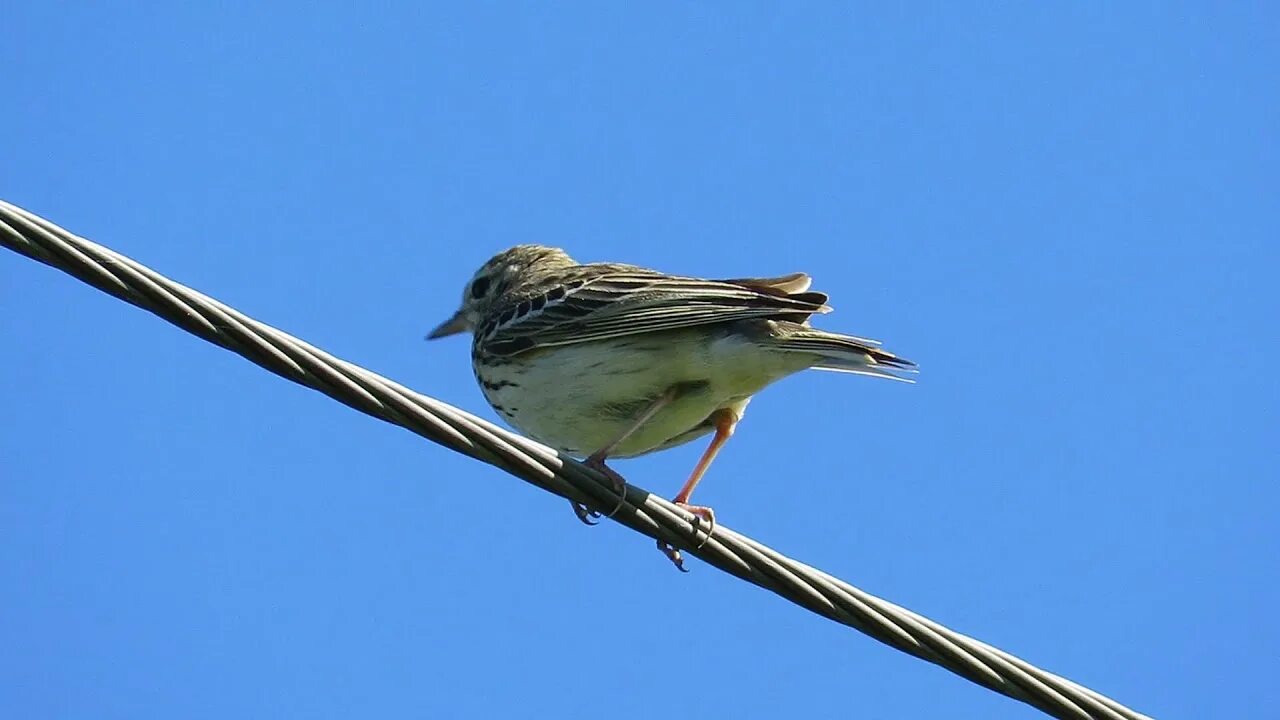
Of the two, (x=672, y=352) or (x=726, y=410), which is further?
(x=726, y=410)

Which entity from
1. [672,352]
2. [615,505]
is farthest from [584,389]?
[615,505]

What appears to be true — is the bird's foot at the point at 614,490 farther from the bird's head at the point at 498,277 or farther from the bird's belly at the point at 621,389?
the bird's head at the point at 498,277

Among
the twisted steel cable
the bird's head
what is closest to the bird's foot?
the twisted steel cable

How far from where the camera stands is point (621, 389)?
8430 millimetres

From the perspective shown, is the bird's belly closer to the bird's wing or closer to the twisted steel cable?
the bird's wing

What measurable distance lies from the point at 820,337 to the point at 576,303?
1.73 meters

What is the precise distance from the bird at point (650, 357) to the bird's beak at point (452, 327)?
2.59 meters

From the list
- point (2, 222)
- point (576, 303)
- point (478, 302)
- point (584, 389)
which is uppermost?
point (478, 302)

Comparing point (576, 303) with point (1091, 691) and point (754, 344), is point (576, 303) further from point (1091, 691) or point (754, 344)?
point (1091, 691)

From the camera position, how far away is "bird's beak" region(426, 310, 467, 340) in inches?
474

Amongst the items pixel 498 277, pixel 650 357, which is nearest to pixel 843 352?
pixel 650 357

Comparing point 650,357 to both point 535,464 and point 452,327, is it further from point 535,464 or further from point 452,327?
point 452,327

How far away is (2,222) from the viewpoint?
4.52m

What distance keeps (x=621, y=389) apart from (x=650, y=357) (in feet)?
0.88
